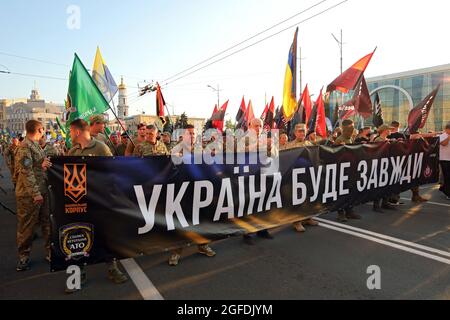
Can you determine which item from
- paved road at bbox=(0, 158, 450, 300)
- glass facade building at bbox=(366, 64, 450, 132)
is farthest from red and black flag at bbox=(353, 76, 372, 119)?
glass facade building at bbox=(366, 64, 450, 132)

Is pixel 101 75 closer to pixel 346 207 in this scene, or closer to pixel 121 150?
pixel 121 150

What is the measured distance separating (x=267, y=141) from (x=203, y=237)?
1.83 m

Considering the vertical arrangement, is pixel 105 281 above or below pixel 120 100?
below

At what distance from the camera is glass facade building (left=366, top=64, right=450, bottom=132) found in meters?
50.4

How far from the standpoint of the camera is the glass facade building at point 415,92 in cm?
5038

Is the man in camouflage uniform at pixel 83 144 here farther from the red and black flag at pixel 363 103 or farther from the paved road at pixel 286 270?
the red and black flag at pixel 363 103

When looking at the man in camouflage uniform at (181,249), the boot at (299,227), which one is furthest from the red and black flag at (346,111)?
the man in camouflage uniform at (181,249)

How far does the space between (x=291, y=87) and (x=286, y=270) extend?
4888 mm

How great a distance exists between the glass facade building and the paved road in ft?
166

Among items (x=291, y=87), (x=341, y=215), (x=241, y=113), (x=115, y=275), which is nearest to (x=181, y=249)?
(x=115, y=275)

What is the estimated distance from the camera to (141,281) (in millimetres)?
3756

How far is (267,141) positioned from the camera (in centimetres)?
510
